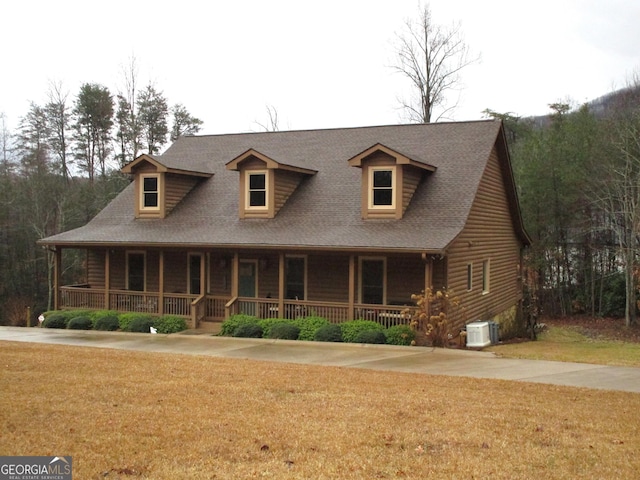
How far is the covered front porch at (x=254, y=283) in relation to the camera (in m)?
19.0

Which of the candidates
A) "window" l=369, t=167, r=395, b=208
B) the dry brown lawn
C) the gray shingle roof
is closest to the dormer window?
the gray shingle roof

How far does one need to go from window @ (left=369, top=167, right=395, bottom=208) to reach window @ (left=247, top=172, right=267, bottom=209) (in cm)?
374

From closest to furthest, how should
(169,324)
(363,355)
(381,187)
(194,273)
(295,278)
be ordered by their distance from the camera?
(363,355) → (381,187) → (169,324) → (295,278) → (194,273)

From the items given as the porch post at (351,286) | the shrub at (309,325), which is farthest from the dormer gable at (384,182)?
the shrub at (309,325)

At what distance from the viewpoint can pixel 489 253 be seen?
22.8 m

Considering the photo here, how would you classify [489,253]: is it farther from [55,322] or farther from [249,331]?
[55,322]

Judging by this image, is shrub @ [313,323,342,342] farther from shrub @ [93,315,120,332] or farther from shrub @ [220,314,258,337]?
shrub @ [93,315,120,332]

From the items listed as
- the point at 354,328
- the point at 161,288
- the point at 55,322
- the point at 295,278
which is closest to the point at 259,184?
the point at 295,278

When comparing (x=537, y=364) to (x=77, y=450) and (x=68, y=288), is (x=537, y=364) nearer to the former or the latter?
(x=77, y=450)

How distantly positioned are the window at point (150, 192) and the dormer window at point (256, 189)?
12.4ft

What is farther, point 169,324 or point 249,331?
point 169,324

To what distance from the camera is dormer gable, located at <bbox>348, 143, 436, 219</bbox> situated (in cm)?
1916

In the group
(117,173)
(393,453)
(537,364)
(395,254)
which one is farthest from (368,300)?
(117,173)

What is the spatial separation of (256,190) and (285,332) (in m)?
5.46
